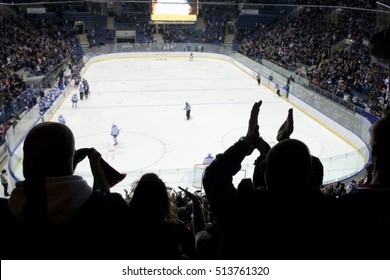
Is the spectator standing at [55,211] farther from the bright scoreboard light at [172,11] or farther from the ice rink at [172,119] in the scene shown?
the bright scoreboard light at [172,11]

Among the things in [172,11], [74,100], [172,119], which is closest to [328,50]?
[172,11]

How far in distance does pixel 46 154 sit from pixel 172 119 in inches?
536

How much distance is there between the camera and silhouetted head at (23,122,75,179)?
1.49 m

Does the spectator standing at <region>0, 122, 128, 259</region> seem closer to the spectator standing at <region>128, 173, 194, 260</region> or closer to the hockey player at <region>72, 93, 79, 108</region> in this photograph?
the spectator standing at <region>128, 173, 194, 260</region>

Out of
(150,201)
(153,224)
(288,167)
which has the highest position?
(288,167)

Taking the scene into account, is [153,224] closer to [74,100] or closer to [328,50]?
[74,100]

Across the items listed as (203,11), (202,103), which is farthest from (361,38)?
(203,11)

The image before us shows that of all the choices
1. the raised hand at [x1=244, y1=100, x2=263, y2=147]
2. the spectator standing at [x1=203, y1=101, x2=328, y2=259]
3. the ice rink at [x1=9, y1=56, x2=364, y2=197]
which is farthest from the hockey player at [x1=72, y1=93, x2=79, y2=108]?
the spectator standing at [x1=203, y1=101, x2=328, y2=259]

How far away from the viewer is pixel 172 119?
1507cm

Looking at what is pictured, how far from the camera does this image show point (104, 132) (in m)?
13.4

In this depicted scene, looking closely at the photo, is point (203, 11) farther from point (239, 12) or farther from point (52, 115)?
point (52, 115)

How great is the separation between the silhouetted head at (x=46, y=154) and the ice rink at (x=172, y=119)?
22.8 feet

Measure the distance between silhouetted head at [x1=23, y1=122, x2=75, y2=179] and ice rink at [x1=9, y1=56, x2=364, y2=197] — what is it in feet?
22.8

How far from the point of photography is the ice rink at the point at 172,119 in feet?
36.2
